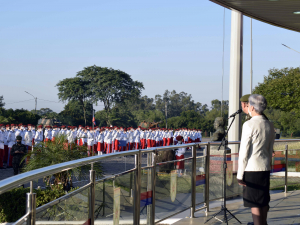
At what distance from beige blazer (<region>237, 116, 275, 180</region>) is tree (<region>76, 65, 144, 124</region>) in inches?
2396

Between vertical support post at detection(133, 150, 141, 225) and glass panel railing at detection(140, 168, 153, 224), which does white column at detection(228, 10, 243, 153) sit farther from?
vertical support post at detection(133, 150, 141, 225)

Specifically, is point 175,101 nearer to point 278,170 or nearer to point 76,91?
point 76,91

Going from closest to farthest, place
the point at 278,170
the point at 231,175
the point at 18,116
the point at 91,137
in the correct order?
the point at 231,175 → the point at 278,170 → the point at 91,137 → the point at 18,116

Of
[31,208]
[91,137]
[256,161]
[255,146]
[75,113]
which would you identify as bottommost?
[91,137]

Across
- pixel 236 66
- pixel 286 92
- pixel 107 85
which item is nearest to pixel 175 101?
→ pixel 107 85

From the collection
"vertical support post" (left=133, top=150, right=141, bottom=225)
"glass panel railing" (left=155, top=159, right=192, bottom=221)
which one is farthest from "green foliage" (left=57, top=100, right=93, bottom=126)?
"vertical support post" (left=133, top=150, right=141, bottom=225)

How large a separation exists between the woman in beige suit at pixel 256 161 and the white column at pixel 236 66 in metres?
5.22

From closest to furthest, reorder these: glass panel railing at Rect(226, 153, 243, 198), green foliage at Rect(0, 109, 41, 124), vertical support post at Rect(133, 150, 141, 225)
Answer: vertical support post at Rect(133, 150, 141, 225)
glass panel railing at Rect(226, 153, 243, 198)
green foliage at Rect(0, 109, 41, 124)

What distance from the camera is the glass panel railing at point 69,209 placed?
6.87 ft

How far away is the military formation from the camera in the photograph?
1739cm

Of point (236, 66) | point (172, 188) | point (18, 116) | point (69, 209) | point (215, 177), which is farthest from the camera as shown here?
point (18, 116)

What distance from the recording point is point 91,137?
2317cm

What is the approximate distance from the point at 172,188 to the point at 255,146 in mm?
1481

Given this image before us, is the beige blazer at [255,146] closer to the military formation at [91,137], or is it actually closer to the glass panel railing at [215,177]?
the glass panel railing at [215,177]
